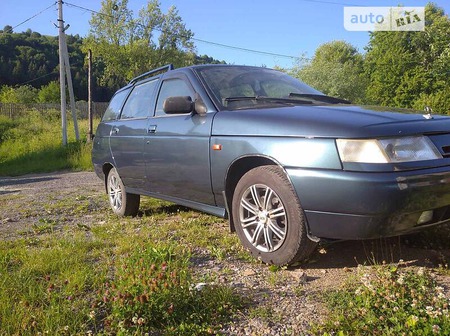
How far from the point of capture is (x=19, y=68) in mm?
59219

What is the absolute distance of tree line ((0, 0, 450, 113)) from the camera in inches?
1674

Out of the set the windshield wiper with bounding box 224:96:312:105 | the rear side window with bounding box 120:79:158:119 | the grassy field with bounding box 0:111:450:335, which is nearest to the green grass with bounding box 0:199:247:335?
the grassy field with bounding box 0:111:450:335

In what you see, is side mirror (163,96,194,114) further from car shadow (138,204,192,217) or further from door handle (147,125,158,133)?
car shadow (138,204,192,217)

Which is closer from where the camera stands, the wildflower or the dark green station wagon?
the wildflower

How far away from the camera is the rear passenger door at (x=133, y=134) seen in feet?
15.3

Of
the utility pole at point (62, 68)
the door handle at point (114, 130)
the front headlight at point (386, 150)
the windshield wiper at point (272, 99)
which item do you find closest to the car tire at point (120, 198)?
the door handle at point (114, 130)

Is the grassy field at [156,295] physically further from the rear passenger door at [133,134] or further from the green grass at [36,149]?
the green grass at [36,149]

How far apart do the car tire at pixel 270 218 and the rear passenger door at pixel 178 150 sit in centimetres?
47

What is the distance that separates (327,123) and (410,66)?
4776 cm

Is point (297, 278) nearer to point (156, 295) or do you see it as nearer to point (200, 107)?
point (156, 295)

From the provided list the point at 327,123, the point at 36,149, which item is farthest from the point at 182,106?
the point at 36,149

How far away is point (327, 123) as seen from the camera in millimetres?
2719

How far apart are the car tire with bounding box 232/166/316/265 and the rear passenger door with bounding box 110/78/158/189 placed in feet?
5.68

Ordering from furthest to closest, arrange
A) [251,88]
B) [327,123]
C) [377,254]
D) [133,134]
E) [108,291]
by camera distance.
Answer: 1. [133,134]
2. [251,88]
3. [377,254]
4. [327,123]
5. [108,291]
